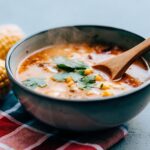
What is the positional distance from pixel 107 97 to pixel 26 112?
431mm

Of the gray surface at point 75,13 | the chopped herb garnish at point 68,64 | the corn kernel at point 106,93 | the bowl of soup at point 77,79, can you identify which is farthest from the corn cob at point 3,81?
the gray surface at point 75,13

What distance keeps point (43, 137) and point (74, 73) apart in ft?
0.90

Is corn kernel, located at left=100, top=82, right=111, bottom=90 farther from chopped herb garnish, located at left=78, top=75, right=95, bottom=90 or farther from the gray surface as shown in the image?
the gray surface

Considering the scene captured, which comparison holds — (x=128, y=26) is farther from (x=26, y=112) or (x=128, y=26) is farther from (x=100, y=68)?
(x=26, y=112)

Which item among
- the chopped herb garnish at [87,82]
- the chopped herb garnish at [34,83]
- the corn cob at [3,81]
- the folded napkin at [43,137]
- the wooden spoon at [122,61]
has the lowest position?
the folded napkin at [43,137]

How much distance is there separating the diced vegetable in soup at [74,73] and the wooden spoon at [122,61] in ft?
0.08

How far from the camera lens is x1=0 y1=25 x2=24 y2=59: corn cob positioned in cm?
207

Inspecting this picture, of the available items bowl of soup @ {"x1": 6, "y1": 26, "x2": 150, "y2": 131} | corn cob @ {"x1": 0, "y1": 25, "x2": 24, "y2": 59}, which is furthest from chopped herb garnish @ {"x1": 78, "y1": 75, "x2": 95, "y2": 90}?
corn cob @ {"x1": 0, "y1": 25, "x2": 24, "y2": 59}

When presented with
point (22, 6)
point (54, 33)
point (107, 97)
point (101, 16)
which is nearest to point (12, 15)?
point (22, 6)

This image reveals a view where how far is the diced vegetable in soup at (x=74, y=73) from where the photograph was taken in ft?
5.75

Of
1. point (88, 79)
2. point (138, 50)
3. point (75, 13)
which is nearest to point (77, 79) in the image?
point (88, 79)

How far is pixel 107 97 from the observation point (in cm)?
159

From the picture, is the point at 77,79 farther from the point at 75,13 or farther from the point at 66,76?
the point at 75,13

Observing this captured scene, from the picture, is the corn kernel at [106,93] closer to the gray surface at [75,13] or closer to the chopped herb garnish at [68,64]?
the chopped herb garnish at [68,64]
